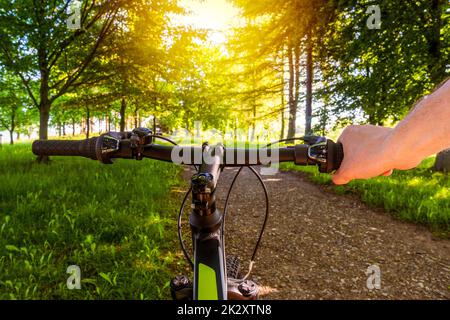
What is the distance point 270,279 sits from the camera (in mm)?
3510

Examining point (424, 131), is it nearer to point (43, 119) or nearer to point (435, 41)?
point (435, 41)

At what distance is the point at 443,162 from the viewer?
888cm

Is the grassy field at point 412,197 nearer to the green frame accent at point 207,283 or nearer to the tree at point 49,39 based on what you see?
the green frame accent at point 207,283

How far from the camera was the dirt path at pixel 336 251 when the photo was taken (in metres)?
3.33

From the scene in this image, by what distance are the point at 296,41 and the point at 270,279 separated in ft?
27.3

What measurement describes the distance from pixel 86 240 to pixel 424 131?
384 centimetres

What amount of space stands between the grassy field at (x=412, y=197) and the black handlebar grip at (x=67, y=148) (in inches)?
226

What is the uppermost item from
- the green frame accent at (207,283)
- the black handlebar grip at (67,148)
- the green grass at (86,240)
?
the black handlebar grip at (67,148)

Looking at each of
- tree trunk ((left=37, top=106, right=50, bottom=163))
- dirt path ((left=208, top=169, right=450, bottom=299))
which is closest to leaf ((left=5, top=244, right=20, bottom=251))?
dirt path ((left=208, top=169, right=450, bottom=299))

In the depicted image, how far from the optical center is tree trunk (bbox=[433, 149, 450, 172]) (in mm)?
8750

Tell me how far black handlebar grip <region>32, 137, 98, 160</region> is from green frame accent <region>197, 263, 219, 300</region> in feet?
2.69

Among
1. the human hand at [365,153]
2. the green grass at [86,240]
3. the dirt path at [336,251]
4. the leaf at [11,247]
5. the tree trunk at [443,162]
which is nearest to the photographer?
the human hand at [365,153]

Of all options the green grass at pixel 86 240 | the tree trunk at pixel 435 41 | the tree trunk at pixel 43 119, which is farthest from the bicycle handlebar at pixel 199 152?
the tree trunk at pixel 43 119
